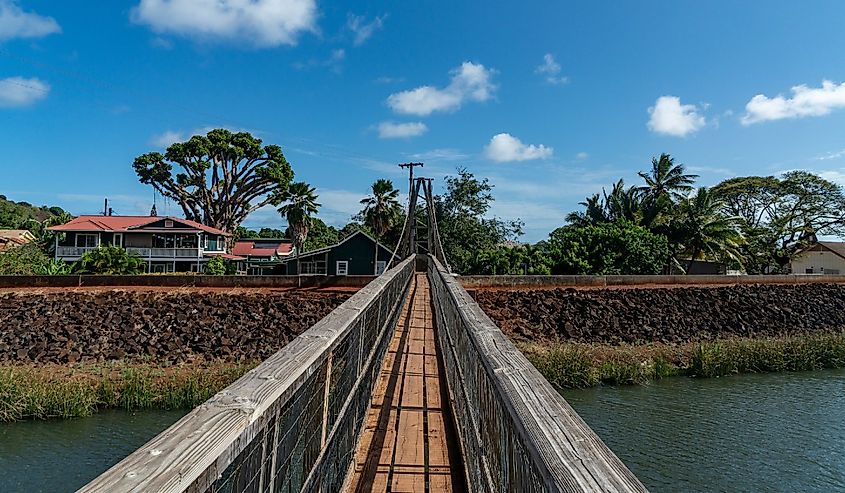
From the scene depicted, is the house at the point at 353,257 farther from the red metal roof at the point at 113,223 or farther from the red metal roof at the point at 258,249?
the red metal roof at the point at 258,249

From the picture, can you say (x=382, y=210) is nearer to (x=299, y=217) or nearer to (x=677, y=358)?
(x=299, y=217)

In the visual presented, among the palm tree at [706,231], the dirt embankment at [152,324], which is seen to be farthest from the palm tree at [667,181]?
the dirt embankment at [152,324]

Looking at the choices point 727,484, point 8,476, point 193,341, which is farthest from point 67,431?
point 727,484

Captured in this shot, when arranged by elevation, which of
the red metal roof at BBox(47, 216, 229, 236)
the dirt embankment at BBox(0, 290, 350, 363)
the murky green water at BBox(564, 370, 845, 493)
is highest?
the red metal roof at BBox(47, 216, 229, 236)

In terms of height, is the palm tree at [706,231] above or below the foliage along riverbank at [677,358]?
above

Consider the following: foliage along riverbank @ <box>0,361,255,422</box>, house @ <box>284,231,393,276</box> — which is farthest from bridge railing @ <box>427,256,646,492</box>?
house @ <box>284,231,393,276</box>

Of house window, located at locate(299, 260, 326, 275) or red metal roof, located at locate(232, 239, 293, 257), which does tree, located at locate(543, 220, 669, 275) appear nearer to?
house window, located at locate(299, 260, 326, 275)

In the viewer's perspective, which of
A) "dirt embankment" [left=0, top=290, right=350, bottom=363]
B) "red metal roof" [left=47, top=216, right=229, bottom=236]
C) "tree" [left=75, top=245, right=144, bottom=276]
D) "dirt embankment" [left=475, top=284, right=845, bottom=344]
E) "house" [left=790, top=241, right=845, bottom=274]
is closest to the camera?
"dirt embankment" [left=0, top=290, right=350, bottom=363]

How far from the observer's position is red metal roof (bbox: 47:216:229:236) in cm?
3312

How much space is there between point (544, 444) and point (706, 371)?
57.5ft

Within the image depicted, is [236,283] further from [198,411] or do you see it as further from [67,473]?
[198,411]

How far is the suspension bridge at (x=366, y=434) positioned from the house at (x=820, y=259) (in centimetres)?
4106

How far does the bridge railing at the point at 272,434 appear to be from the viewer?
86cm

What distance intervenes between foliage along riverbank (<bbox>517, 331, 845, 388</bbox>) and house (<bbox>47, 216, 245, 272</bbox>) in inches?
972
